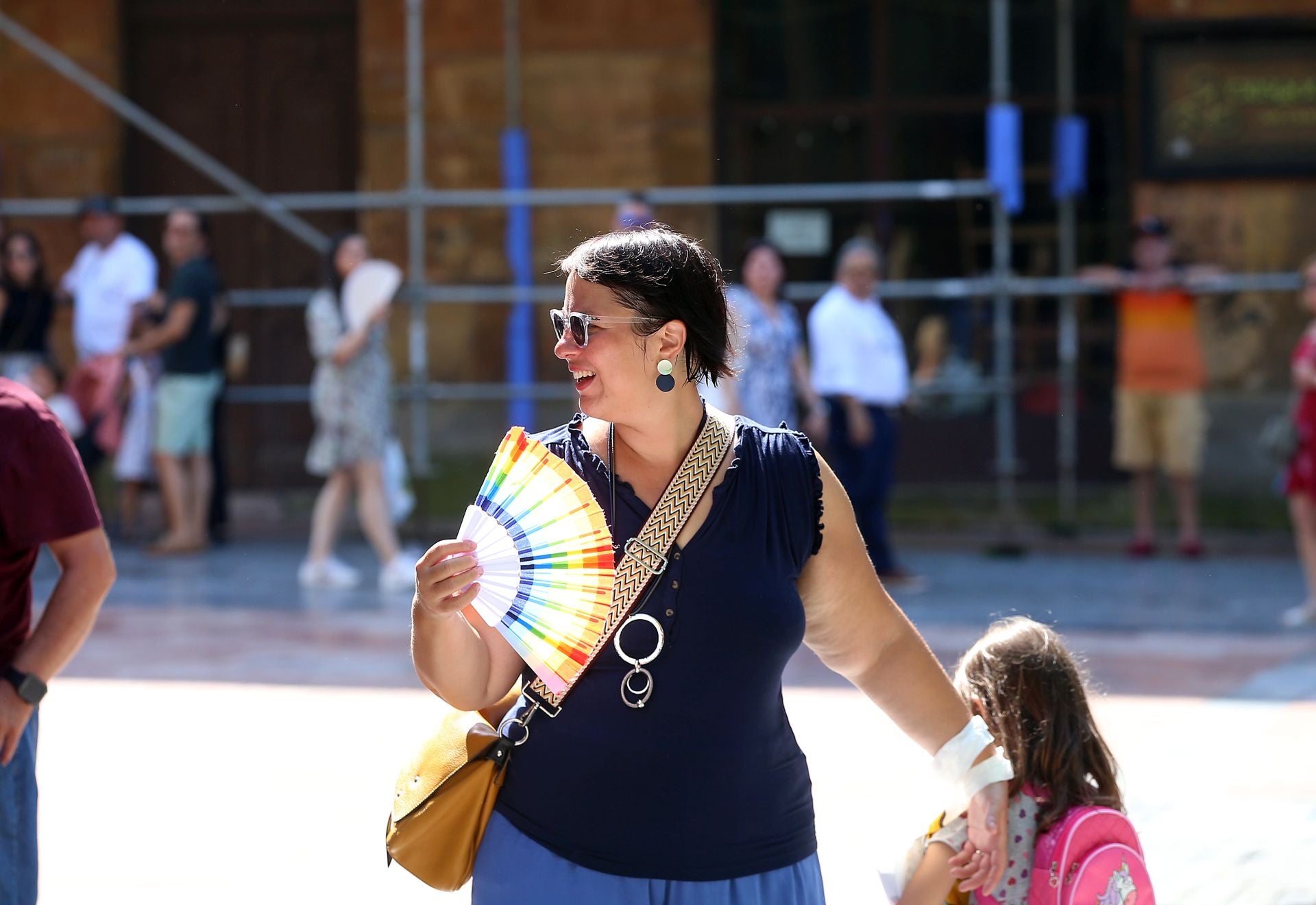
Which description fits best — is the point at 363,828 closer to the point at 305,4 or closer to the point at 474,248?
the point at 474,248

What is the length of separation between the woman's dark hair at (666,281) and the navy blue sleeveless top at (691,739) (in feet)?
→ 0.78

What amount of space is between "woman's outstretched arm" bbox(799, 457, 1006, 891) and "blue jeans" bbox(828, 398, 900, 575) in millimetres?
6989

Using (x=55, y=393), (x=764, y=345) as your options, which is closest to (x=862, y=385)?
(x=764, y=345)

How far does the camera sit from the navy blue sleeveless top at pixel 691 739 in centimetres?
284

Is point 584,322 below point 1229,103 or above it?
below

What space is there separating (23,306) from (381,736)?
554 centimetres

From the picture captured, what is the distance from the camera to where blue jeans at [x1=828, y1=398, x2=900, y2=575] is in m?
10.1

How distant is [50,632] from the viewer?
3.48 m

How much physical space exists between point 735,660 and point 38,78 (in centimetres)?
1231

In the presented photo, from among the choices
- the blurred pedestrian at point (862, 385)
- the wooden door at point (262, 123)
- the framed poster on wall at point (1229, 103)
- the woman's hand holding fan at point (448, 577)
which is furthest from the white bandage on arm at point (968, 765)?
the wooden door at point (262, 123)

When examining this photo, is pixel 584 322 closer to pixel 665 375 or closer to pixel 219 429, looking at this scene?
pixel 665 375

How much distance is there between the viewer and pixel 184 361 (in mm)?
11305

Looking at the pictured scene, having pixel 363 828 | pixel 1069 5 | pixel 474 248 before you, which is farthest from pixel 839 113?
pixel 363 828

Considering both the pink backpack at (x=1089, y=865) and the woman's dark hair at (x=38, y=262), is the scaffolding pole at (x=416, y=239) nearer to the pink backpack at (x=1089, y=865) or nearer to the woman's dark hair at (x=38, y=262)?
the woman's dark hair at (x=38, y=262)
